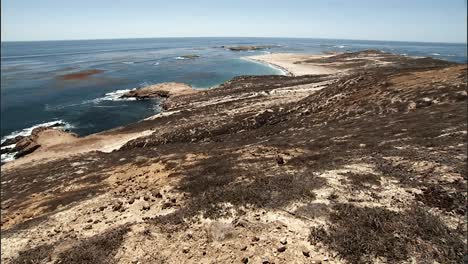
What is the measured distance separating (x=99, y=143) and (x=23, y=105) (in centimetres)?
3819

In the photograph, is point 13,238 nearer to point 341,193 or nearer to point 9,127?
point 341,193

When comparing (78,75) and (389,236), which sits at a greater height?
(389,236)

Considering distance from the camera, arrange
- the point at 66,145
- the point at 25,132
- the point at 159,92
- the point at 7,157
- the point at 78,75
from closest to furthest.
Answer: the point at 7,157, the point at 66,145, the point at 25,132, the point at 159,92, the point at 78,75

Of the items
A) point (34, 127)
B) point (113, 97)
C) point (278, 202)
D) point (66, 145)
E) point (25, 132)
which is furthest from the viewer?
point (113, 97)

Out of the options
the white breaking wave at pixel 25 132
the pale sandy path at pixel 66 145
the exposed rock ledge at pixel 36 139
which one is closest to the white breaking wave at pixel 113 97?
the white breaking wave at pixel 25 132

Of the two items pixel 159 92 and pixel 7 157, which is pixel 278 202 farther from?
pixel 159 92

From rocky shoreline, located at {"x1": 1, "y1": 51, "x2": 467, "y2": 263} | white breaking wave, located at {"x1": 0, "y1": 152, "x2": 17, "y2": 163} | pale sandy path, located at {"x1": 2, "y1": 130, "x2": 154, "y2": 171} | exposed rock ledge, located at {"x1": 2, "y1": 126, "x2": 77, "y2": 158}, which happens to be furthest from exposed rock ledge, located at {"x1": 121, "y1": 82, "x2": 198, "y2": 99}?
rocky shoreline, located at {"x1": 1, "y1": 51, "x2": 467, "y2": 263}

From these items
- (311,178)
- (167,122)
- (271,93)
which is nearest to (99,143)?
(167,122)

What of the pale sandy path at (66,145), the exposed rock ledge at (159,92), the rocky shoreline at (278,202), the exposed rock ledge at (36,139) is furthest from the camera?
the exposed rock ledge at (159,92)

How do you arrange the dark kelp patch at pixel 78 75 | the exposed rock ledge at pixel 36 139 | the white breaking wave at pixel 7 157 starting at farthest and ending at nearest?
the dark kelp patch at pixel 78 75, the exposed rock ledge at pixel 36 139, the white breaking wave at pixel 7 157

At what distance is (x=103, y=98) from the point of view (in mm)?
78375

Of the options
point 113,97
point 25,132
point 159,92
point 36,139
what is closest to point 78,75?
point 113,97

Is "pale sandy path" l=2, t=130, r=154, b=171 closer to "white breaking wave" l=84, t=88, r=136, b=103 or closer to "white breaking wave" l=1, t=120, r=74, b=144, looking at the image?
"white breaking wave" l=1, t=120, r=74, b=144

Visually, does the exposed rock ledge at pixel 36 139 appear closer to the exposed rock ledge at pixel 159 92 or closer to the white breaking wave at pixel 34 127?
the white breaking wave at pixel 34 127
